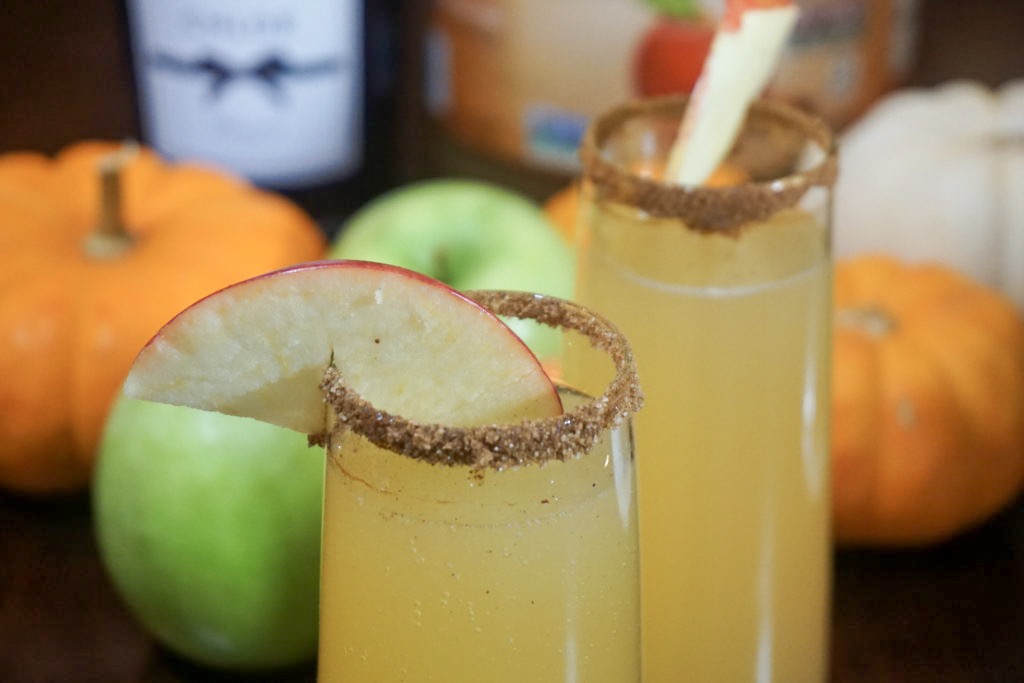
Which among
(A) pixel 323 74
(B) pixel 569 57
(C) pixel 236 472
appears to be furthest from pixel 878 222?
(C) pixel 236 472

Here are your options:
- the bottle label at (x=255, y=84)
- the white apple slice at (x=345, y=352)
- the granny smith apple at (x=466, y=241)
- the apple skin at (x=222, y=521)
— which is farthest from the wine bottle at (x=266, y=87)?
the white apple slice at (x=345, y=352)

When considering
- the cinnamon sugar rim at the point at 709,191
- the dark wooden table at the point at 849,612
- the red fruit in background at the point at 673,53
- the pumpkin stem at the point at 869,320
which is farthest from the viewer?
the red fruit in background at the point at 673,53

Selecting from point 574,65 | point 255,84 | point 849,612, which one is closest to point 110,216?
point 255,84

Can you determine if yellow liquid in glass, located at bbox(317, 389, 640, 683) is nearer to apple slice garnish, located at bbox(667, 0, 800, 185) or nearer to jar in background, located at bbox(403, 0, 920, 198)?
apple slice garnish, located at bbox(667, 0, 800, 185)

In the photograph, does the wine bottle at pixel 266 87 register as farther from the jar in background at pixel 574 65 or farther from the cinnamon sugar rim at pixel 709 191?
the cinnamon sugar rim at pixel 709 191

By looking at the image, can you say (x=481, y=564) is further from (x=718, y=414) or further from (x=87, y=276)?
(x=87, y=276)
